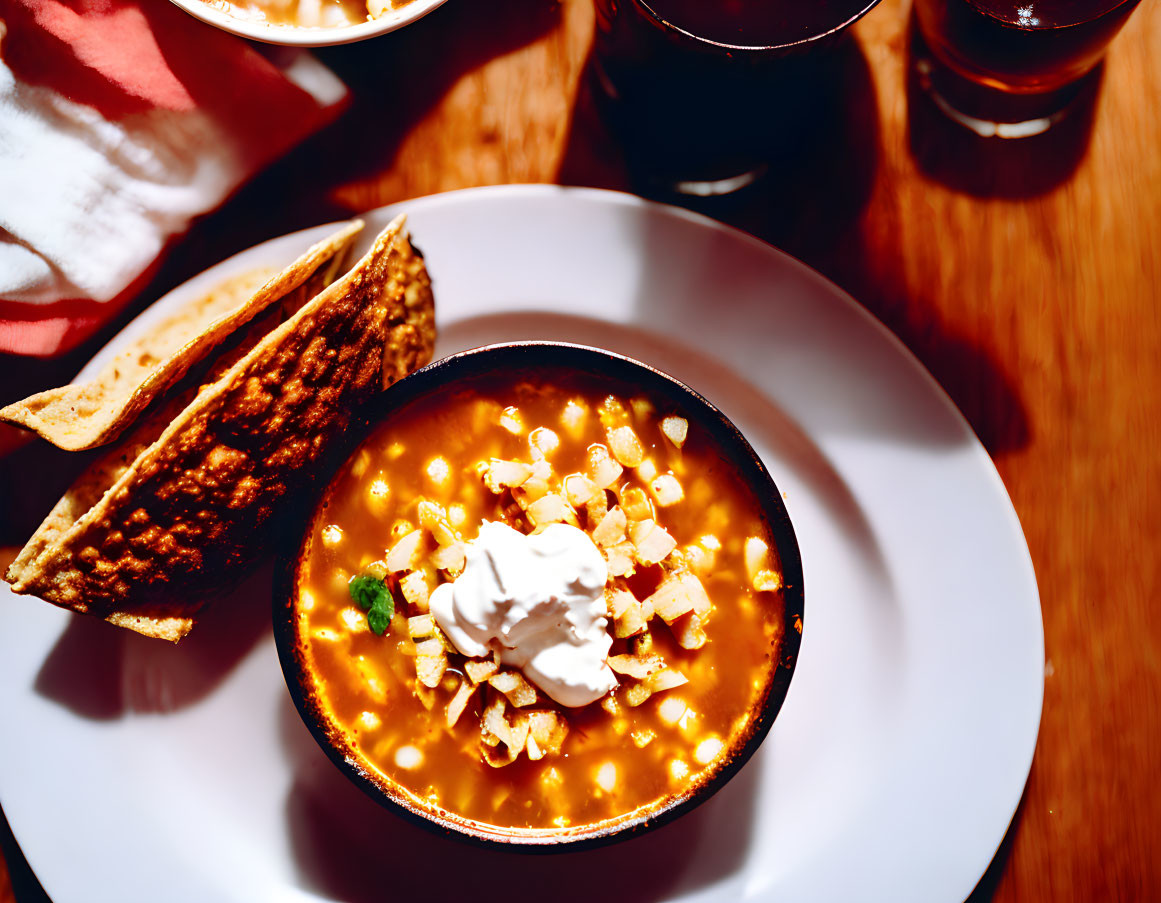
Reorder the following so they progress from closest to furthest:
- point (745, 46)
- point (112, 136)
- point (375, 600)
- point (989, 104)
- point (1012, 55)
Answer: point (745, 46), point (375, 600), point (1012, 55), point (112, 136), point (989, 104)

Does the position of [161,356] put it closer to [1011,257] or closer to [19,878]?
[19,878]

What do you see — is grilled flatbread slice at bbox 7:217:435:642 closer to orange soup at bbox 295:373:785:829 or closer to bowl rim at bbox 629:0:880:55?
orange soup at bbox 295:373:785:829

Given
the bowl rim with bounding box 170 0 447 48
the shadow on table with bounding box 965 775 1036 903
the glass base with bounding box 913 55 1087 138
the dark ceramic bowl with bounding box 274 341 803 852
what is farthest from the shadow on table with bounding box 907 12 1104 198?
the shadow on table with bounding box 965 775 1036 903

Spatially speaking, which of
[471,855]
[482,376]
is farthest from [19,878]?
[482,376]

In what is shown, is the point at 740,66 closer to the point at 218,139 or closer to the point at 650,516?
the point at 650,516

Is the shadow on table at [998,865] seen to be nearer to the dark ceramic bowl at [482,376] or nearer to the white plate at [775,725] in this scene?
the white plate at [775,725]

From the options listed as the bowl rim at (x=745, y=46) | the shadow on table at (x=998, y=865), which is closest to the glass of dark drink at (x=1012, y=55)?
the bowl rim at (x=745, y=46)
